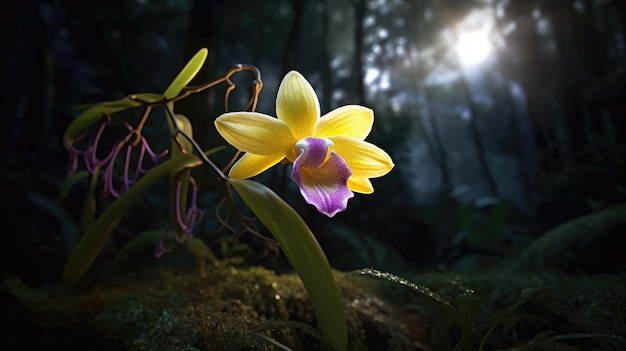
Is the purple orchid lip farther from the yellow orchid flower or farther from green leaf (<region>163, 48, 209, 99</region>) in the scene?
green leaf (<region>163, 48, 209, 99</region>)

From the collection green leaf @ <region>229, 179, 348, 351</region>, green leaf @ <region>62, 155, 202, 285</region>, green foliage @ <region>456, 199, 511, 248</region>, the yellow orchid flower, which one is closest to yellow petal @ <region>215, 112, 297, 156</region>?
the yellow orchid flower

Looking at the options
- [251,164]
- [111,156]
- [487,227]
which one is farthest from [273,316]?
[487,227]

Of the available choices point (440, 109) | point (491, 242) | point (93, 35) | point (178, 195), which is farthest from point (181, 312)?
point (440, 109)

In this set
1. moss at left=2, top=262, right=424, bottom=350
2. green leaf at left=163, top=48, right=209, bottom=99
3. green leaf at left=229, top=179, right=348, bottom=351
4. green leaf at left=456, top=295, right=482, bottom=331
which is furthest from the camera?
green leaf at left=163, top=48, right=209, bottom=99

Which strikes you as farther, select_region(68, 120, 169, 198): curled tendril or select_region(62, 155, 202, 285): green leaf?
select_region(68, 120, 169, 198): curled tendril

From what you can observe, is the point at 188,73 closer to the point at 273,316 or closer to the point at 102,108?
the point at 102,108

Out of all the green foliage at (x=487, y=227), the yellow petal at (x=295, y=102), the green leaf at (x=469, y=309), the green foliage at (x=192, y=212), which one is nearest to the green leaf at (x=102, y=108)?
the green foliage at (x=192, y=212)
